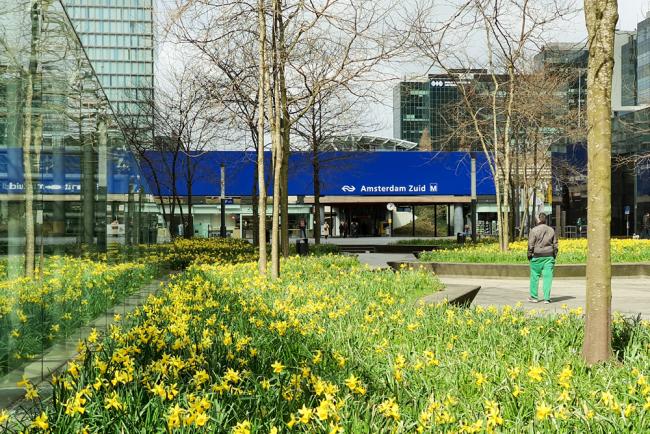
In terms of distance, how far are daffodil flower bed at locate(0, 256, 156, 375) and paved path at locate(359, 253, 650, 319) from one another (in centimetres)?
610

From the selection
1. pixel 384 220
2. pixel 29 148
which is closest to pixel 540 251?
pixel 29 148

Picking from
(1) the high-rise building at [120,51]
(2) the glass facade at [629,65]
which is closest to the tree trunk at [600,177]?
(1) the high-rise building at [120,51]

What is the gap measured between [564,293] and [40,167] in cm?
1221

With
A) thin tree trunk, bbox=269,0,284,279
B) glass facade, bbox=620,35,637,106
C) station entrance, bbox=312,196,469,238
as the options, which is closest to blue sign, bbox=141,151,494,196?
station entrance, bbox=312,196,469,238

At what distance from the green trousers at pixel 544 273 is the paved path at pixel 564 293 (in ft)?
0.70

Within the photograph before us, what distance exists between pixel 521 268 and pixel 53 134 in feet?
49.8

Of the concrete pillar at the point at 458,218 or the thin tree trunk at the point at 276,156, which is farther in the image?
the concrete pillar at the point at 458,218

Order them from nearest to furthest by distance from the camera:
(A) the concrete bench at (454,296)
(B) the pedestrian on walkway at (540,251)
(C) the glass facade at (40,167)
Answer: (C) the glass facade at (40,167) → (A) the concrete bench at (454,296) → (B) the pedestrian on walkway at (540,251)

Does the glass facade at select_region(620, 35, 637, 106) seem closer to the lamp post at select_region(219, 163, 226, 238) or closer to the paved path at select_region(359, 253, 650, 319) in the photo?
the lamp post at select_region(219, 163, 226, 238)

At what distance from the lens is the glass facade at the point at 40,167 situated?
4.59 m

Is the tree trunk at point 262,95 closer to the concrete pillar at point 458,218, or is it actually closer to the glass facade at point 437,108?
the glass facade at point 437,108

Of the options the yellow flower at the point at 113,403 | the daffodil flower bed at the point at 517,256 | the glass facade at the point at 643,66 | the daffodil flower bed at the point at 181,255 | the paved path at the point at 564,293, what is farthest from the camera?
the glass facade at the point at 643,66

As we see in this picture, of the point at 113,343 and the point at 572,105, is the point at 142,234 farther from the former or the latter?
the point at 572,105

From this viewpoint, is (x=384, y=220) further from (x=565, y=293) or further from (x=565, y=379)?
(x=565, y=379)
